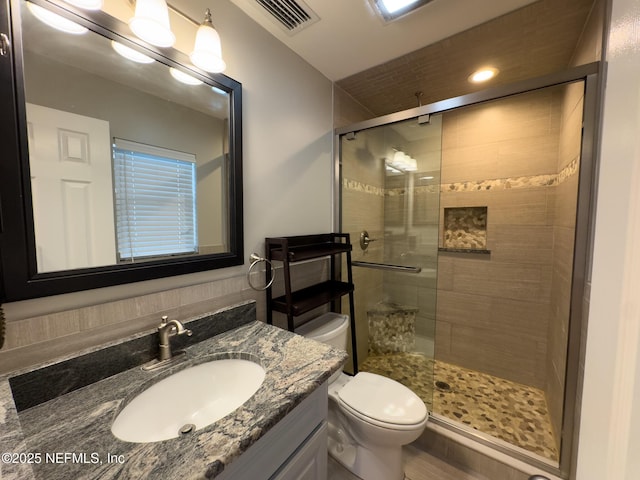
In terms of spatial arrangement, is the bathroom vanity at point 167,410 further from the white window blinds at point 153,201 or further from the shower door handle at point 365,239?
the shower door handle at point 365,239

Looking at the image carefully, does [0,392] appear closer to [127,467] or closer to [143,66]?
[127,467]

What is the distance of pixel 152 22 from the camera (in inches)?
31.3

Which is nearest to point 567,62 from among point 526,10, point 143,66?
point 526,10

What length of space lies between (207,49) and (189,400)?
130cm

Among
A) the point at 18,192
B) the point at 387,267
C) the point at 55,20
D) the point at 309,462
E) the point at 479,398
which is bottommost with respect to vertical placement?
the point at 479,398

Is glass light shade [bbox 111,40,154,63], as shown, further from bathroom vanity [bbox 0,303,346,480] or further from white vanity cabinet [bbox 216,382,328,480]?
white vanity cabinet [bbox 216,382,328,480]

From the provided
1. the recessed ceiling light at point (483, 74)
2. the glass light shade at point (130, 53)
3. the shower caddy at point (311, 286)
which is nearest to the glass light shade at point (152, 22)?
the glass light shade at point (130, 53)

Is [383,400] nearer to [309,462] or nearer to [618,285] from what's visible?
[309,462]

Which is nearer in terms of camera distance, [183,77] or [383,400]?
[183,77]

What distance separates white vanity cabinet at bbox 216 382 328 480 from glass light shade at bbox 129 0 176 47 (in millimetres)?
1283

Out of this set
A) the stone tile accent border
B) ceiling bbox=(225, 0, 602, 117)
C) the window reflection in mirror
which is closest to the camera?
the window reflection in mirror

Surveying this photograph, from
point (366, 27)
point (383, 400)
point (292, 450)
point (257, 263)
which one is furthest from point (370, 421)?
point (366, 27)

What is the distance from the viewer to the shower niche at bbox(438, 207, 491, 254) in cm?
203

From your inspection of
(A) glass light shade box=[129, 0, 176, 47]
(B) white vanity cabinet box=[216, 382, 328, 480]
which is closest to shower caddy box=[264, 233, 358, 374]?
(B) white vanity cabinet box=[216, 382, 328, 480]
